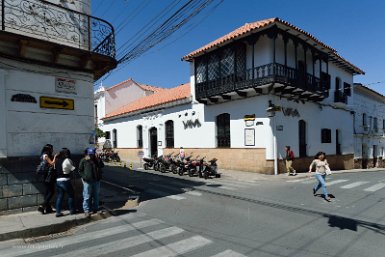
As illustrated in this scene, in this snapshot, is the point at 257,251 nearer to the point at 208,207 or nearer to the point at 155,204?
the point at 208,207

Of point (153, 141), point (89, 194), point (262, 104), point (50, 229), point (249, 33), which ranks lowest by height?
point (50, 229)

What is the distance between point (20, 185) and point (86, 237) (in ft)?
8.94

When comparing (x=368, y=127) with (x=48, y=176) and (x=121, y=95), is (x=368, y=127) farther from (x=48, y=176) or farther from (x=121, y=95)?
(x=48, y=176)

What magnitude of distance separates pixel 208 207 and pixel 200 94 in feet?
36.4

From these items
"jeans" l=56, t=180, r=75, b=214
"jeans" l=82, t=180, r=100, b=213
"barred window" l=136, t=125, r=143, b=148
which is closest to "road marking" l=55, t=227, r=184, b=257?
"jeans" l=82, t=180, r=100, b=213

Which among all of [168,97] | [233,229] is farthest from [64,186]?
[168,97]

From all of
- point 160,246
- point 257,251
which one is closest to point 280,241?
point 257,251

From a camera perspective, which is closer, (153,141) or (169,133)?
(169,133)

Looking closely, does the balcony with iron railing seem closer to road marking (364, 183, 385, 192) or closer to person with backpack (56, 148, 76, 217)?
person with backpack (56, 148, 76, 217)

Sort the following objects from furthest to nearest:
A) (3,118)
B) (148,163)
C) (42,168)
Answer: (148,163), (3,118), (42,168)

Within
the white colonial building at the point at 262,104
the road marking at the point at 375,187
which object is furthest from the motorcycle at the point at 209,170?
the road marking at the point at 375,187

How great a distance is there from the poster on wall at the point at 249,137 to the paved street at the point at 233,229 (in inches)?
244

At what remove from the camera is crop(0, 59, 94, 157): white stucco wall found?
7027mm

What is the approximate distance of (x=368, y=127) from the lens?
25422 millimetres
